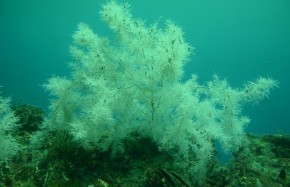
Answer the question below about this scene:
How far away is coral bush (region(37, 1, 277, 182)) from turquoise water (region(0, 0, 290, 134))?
84.7m

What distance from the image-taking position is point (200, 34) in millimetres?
123938

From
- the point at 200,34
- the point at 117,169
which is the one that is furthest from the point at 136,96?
the point at 200,34

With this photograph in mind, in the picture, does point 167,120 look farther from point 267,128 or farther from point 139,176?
point 267,128

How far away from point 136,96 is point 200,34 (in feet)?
406

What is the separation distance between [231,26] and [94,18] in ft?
197

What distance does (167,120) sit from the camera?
6551mm

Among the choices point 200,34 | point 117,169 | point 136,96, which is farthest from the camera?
point 200,34

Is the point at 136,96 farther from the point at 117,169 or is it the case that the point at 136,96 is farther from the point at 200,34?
the point at 200,34

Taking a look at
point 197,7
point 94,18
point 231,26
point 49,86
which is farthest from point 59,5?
point 49,86

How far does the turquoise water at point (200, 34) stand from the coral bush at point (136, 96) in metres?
84.7

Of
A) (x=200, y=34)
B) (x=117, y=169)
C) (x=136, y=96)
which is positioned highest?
(x=200, y=34)

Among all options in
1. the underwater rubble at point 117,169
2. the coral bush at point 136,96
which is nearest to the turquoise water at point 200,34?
the coral bush at point 136,96

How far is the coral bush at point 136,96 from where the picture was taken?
5691 millimetres

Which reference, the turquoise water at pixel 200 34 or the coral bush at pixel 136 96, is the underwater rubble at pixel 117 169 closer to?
the coral bush at pixel 136 96
